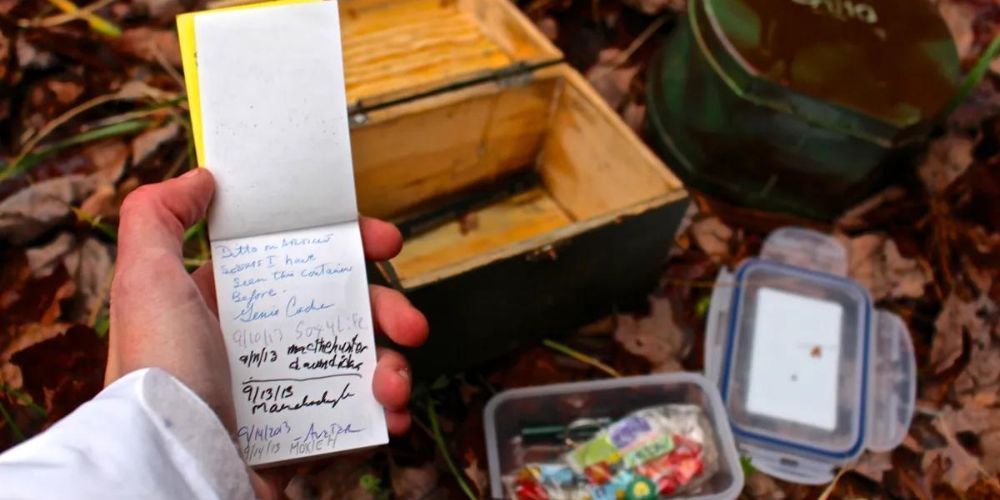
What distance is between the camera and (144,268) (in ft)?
2.24

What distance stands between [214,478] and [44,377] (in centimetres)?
51

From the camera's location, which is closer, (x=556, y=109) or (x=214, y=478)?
(x=214, y=478)

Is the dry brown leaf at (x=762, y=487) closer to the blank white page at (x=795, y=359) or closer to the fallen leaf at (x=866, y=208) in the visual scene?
the blank white page at (x=795, y=359)

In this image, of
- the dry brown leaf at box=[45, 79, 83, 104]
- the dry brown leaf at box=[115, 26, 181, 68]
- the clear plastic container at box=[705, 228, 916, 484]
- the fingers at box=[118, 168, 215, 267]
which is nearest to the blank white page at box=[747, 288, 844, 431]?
the clear plastic container at box=[705, 228, 916, 484]

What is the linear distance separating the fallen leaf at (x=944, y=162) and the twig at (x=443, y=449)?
0.89 metres

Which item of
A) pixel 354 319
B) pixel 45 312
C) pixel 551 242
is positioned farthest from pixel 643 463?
pixel 45 312

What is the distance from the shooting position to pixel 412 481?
1013 millimetres

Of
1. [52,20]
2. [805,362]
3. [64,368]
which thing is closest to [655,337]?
[805,362]

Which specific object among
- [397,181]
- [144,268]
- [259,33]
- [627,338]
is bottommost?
[627,338]

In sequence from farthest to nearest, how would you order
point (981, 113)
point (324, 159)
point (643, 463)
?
1. point (981, 113)
2. point (643, 463)
3. point (324, 159)

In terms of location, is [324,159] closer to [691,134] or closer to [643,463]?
[643,463]

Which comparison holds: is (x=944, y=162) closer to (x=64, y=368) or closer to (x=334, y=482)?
(x=334, y=482)

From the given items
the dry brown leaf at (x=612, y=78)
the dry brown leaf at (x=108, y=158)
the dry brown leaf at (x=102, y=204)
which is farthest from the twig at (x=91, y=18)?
the dry brown leaf at (x=612, y=78)

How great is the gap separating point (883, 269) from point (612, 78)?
550mm
